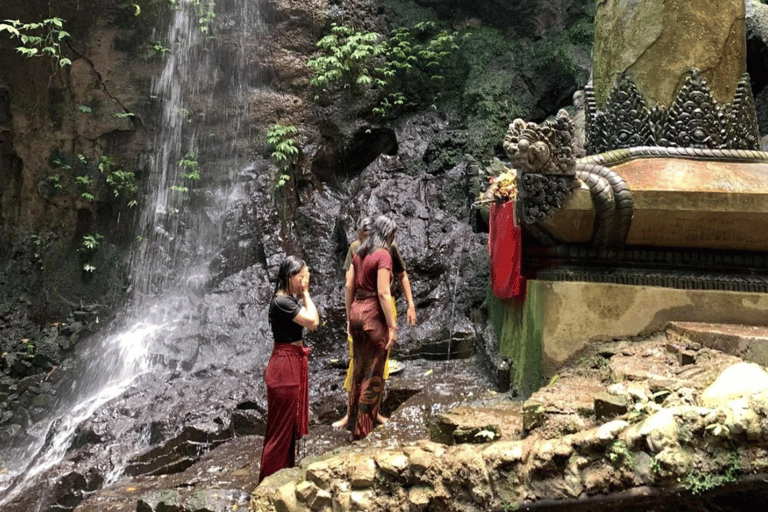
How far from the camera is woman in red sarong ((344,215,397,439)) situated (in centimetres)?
496

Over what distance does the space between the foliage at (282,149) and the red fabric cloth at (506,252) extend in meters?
6.04

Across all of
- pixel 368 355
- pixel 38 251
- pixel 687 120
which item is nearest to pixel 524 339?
pixel 368 355

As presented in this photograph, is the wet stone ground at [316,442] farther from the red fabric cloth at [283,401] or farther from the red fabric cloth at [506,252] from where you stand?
the red fabric cloth at [506,252]

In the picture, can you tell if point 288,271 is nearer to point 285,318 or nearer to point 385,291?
point 285,318

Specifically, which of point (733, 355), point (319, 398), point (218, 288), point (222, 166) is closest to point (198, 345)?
point (218, 288)

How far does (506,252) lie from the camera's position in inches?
235

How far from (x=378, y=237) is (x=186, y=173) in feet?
27.7

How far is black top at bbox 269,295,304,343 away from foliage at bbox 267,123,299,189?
7.50 metres

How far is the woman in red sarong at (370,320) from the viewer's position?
4.96 metres

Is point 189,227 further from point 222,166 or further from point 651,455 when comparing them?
point 651,455

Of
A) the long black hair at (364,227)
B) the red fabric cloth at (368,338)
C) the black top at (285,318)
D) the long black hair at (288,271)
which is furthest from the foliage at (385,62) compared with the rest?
the black top at (285,318)

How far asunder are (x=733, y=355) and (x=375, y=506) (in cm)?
252

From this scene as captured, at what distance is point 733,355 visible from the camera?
3.95 metres

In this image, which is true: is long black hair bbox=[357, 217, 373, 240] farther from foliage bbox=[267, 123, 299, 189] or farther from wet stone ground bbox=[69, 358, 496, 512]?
foliage bbox=[267, 123, 299, 189]
